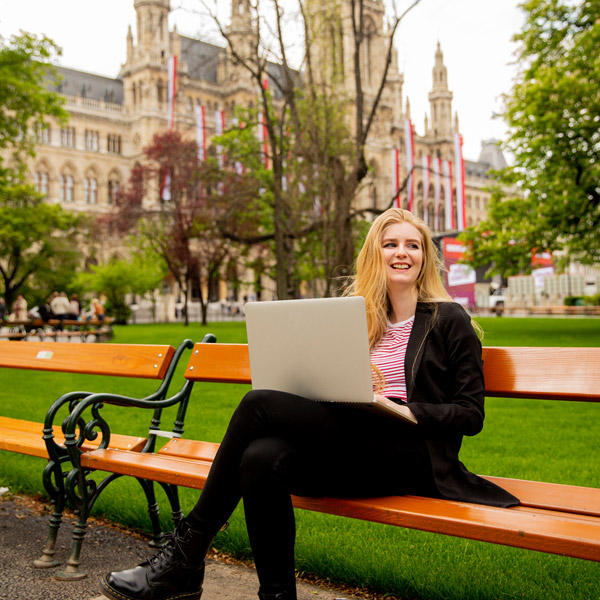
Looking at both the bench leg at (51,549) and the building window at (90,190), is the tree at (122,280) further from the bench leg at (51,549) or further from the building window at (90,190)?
the bench leg at (51,549)

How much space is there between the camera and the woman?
219 centimetres

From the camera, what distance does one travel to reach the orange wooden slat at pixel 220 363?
10.7ft

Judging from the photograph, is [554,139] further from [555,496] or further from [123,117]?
[123,117]

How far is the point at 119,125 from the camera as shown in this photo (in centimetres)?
6209

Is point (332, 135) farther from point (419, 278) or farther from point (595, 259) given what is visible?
point (595, 259)

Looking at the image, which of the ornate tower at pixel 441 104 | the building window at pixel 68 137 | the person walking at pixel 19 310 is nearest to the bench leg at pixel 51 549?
the person walking at pixel 19 310

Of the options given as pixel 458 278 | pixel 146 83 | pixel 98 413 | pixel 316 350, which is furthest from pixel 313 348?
pixel 146 83

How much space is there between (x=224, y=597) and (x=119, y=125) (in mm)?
63702

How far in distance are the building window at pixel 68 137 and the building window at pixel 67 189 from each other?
2.72 meters

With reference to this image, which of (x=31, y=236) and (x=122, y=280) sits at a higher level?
(x=31, y=236)

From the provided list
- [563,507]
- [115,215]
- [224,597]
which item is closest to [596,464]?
[563,507]

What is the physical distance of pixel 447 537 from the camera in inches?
133

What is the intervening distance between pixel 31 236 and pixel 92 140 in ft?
120

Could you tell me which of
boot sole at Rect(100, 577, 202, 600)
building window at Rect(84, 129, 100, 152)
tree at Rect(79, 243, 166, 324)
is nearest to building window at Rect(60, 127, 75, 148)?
building window at Rect(84, 129, 100, 152)
